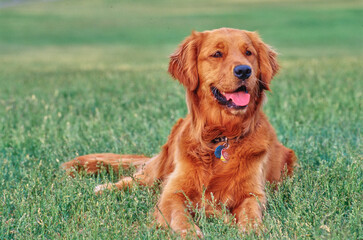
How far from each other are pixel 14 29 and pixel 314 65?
2521 centimetres

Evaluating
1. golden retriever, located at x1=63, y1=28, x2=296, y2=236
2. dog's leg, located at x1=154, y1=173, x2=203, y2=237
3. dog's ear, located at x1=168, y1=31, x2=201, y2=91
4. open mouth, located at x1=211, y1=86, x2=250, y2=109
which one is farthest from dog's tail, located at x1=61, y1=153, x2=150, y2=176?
open mouth, located at x1=211, y1=86, x2=250, y2=109

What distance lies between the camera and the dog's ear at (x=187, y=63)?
3910mm

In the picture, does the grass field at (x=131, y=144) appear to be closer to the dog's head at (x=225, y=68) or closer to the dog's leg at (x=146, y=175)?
the dog's leg at (x=146, y=175)

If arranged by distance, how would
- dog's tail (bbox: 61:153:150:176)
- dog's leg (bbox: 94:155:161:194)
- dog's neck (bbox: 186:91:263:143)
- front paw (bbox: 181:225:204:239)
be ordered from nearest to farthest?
1. front paw (bbox: 181:225:204:239)
2. dog's neck (bbox: 186:91:263:143)
3. dog's leg (bbox: 94:155:161:194)
4. dog's tail (bbox: 61:153:150:176)

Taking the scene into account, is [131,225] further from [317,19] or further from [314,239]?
[317,19]

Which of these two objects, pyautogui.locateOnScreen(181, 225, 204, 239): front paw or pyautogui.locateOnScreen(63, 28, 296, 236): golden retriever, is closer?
pyautogui.locateOnScreen(181, 225, 204, 239): front paw

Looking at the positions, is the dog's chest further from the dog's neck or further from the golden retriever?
the dog's neck

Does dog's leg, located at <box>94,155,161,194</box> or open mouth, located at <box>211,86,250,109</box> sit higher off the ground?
open mouth, located at <box>211,86,250,109</box>

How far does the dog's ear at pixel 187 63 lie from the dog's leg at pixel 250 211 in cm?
100

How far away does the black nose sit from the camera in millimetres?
3521

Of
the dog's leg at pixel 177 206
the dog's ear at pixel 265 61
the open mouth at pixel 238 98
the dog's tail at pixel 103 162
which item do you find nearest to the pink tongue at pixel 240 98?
the open mouth at pixel 238 98

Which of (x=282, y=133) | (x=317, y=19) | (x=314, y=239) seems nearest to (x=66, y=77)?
(x=282, y=133)

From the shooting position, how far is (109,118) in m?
6.47

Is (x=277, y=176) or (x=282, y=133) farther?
(x=282, y=133)
